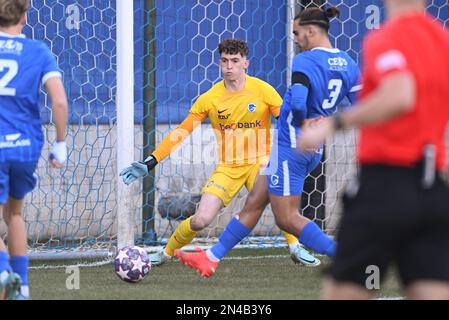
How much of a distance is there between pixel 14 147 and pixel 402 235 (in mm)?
2654

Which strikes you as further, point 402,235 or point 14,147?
point 14,147

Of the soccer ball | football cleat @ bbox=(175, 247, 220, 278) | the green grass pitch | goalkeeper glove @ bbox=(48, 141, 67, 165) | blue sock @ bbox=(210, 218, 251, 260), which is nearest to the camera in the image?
goalkeeper glove @ bbox=(48, 141, 67, 165)

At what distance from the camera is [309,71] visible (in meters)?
6.58

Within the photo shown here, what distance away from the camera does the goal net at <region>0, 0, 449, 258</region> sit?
29.6 feet

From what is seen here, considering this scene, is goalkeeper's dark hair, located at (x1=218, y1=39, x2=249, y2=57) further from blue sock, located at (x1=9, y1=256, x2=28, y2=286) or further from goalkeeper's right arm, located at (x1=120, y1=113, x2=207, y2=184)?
blue sock, located at (x1=9, y1=256, x2=28, y2=286)

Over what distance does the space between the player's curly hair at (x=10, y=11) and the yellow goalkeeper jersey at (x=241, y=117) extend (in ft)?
8.34

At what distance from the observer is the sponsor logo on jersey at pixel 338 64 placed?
262 inches

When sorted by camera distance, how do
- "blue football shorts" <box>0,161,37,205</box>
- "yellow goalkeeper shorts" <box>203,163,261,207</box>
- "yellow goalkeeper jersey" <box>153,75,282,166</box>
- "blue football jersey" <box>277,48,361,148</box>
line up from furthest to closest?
"yellow goalkeeper jersey" <box>153,75,282,166</box>
"yellow goalkeeper shorts" <box>203,163,261,207</box>
"blue football jersey" <box>277,48,361,148</box>
"blue football shorts" <box>0,161,37,205</box>

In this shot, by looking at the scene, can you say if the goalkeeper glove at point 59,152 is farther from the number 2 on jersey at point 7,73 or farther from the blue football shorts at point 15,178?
the number 2 on jersey at point 7,73

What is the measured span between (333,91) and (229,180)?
1.47 m

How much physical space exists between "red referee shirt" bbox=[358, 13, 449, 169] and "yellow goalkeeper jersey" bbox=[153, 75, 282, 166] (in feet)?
14.3

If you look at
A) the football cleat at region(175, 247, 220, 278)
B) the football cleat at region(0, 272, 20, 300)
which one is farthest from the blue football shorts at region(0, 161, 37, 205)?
the football cleat at region(175, 247, 220, 278)

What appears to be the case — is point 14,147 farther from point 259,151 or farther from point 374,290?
point 259,151
